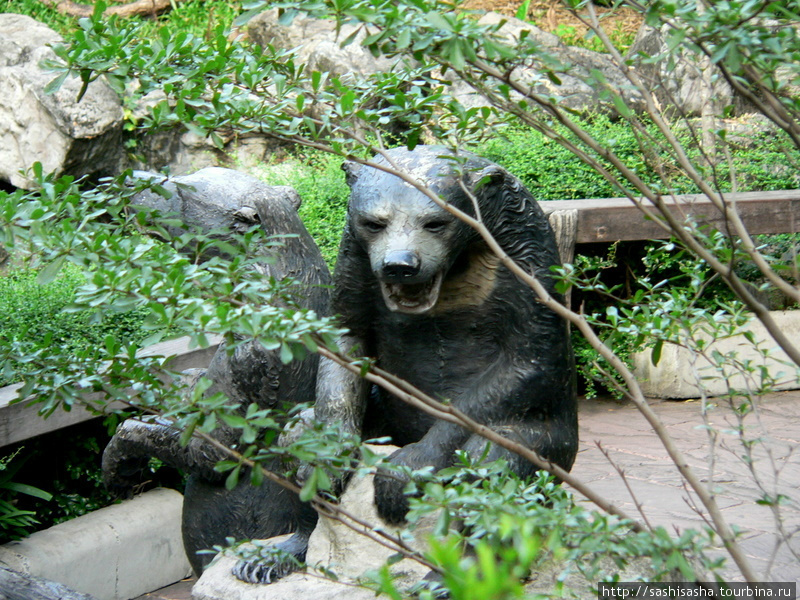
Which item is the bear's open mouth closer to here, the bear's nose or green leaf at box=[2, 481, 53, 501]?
the bear's nose

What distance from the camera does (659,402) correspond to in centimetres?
588

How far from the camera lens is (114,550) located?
3908 mm

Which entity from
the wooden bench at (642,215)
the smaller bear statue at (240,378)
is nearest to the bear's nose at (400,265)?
the smaller bear statue at (240,378)

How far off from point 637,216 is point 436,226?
11.3 ft

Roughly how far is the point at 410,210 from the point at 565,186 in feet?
14.3

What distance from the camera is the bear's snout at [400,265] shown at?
204 centimetres

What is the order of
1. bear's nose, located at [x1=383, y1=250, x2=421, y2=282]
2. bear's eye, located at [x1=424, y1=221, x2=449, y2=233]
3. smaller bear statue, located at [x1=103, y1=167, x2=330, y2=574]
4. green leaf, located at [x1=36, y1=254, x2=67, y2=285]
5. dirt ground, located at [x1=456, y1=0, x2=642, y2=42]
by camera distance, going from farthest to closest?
dirt ground, located at [x1=456, y1=0, x2=642, y2=42] → smaller bear statue, located at [x1=103, y1=167, x2=330, y2=574] → bear's eye, located at [x1=424, y1=221, x2=449, y2=233] → bear's nose, located at [x1=383, y1=250, x2=421, y2=282] → green leaf, located at [x1=36, y1=254, x2=67, y2=285]

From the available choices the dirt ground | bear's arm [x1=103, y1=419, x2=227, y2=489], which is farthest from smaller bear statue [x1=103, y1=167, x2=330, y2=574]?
the dirt ground

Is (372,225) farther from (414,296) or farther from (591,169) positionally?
(591,169)

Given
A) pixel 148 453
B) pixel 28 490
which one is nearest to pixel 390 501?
pixel 148 453

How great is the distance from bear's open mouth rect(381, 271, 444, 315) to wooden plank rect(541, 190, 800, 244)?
10.1ft

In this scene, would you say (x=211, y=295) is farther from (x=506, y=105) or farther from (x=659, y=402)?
(x=659, y=402)

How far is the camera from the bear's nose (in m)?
2.04

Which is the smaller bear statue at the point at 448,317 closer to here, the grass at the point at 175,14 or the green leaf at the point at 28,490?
the green leaf at the point at 28,490
